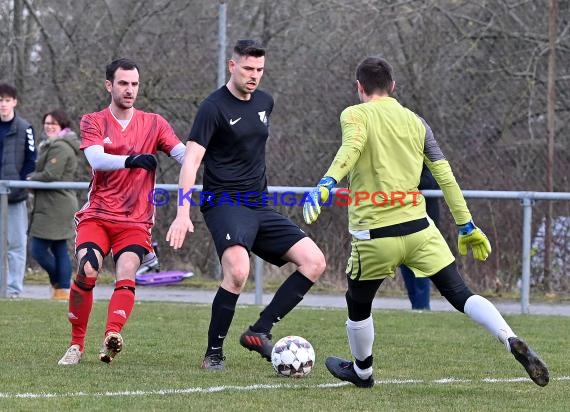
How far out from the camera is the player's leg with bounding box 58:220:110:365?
7531mm

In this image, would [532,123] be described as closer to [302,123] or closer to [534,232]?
[534,232]

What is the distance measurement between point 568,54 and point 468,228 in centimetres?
686

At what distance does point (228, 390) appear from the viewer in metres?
6.38

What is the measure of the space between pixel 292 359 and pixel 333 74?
7.13 metres

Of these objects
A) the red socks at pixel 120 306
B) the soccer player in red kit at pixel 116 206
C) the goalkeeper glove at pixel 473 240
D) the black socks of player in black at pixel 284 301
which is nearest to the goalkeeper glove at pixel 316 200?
the goalkeeper glove at pixel 473 240

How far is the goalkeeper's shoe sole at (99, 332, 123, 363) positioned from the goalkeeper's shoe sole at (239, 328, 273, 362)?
0.78 metres

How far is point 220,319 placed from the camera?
7.50 m

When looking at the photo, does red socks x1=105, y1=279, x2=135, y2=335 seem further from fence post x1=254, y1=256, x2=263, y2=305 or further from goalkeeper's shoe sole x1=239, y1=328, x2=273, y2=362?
fence post x1=254, y1=256, x2=263, y2=305

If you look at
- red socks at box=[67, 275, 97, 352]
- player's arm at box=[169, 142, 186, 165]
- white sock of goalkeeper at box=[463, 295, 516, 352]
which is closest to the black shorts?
player's arm at box=[169, 142, 186, 165]

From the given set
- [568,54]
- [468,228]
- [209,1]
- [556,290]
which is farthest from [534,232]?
[468,228]

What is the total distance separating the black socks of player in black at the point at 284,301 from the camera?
760 cm

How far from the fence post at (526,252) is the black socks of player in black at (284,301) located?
4.40 m

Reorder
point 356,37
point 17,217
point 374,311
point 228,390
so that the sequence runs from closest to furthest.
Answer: point 228,390 < point 374,311 < point 17,217 < point 356,37

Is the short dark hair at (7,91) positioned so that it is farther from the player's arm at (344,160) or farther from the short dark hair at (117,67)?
the player's arm at (344,160)
